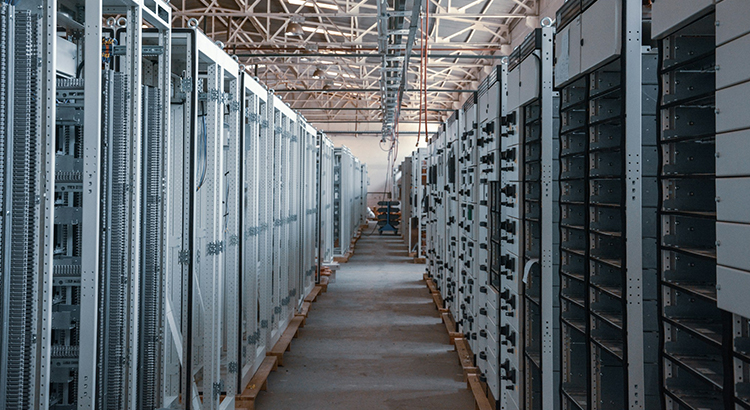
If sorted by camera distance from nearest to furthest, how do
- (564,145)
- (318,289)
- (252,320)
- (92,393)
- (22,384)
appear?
(22,384)
(92,393)
(564,145)
(252,320)
(318,289)

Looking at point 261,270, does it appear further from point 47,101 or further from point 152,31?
point 47,101

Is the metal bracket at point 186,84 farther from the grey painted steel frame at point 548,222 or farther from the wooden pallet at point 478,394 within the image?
the wooden pallet at point 478,394

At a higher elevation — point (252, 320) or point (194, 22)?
point (194, 22)

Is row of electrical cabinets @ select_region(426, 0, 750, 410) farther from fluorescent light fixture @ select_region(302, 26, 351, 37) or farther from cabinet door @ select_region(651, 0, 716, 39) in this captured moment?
fluorescent light fixture @ select_region(302, 26, 351, 37)

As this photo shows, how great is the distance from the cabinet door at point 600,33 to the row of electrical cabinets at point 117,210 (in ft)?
6.94

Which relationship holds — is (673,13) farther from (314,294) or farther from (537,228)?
(314,294)

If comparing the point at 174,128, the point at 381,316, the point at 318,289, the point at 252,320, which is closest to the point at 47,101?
the point at 174,128

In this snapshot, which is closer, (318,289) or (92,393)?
(92,393)

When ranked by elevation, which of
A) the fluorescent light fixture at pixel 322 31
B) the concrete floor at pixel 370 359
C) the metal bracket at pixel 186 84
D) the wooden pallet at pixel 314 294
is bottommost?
the concrete floor at pixel 370 359

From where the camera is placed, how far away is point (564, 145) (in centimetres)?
299

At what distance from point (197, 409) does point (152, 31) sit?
2.37m

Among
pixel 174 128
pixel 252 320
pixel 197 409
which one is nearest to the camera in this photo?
pixel 197 409

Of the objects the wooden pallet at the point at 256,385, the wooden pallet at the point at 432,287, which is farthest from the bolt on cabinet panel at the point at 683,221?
the wooden pallet at the point at 432,287

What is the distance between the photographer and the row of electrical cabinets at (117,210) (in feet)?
7.38
